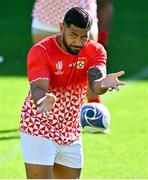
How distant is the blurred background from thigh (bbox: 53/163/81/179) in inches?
66.4

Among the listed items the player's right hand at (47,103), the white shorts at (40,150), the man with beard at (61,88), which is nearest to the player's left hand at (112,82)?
the man with beard at (61,88)

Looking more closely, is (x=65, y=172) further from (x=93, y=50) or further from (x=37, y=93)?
(x=93, y=50)

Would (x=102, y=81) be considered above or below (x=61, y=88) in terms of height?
above

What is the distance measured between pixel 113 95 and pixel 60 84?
6054 millimetres

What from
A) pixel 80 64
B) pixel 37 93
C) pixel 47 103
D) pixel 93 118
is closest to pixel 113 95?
pixel 93 118

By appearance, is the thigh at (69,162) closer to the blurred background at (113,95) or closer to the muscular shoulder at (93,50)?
the muscular shoulder at (93,50)

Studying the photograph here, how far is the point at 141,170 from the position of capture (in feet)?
28.8

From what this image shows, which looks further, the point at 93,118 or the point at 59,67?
the point at 93,118

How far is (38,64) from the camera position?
20.9 ft

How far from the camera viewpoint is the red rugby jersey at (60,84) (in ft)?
21.2

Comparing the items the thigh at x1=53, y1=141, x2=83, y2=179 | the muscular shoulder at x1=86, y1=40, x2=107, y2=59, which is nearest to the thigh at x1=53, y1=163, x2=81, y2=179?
the thigh at x1=53, y1=141, x2=83, y2=179

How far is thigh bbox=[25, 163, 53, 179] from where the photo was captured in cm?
646

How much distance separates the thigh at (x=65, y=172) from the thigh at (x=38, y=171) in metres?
0.28

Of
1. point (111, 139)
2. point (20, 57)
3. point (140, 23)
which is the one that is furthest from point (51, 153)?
point (140, 23)
